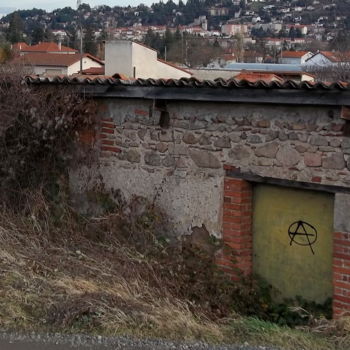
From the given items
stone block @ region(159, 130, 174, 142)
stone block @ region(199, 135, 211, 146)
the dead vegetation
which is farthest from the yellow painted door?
stone block @ region(159, 130, 174, 142)


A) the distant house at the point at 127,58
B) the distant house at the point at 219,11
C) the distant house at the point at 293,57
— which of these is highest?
the distant house at the point at 219,11

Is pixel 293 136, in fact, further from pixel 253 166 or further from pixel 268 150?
pixel 253 166

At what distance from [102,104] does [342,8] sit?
139021 millimetres

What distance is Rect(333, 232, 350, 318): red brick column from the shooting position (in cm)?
651

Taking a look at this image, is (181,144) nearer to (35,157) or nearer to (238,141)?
(238,141)

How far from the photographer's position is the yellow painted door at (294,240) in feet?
22.6

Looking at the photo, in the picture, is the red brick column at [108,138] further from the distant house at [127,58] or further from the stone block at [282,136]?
the distant house at [127,58]

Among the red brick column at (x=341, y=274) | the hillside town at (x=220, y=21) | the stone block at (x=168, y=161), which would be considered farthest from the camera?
the hillside town at (x=220, y=21)

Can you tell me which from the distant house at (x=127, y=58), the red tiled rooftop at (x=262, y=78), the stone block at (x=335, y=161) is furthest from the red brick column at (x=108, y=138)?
the distant house at (x=127, y=58)

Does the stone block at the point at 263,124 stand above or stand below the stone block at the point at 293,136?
above

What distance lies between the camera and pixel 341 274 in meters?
6.56

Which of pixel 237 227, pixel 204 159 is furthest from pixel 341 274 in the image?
pixel 204 159

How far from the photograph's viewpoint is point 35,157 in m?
9.11

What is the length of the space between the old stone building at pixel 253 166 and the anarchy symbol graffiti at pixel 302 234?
0.01 meters
